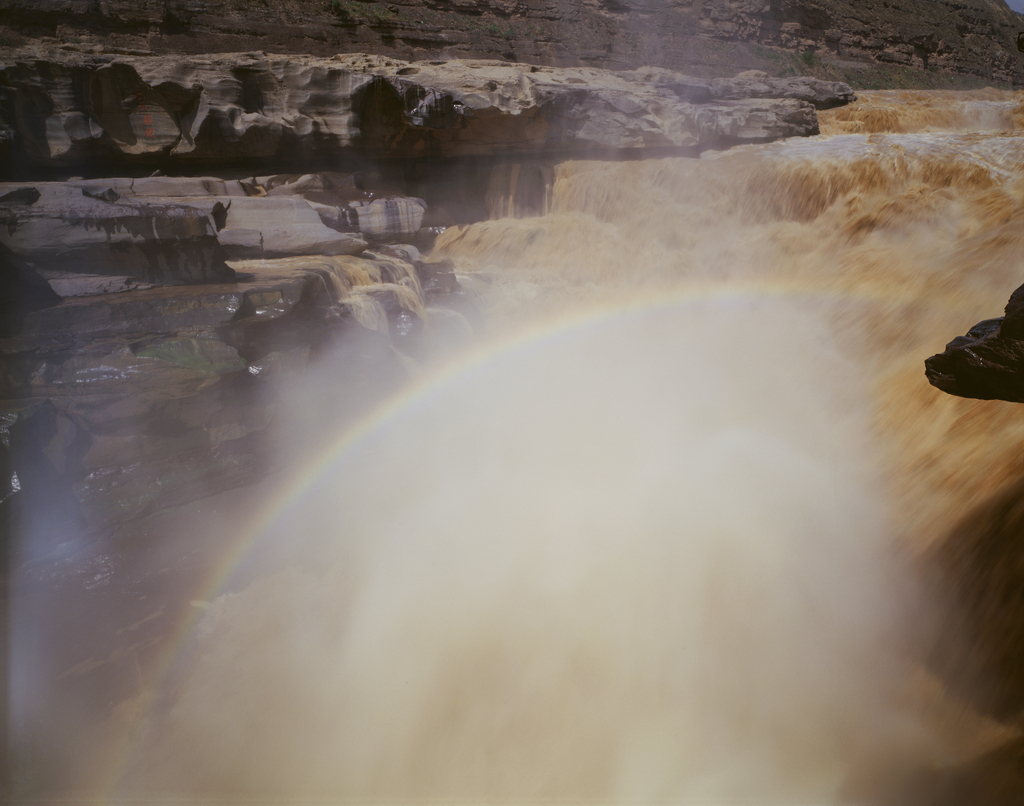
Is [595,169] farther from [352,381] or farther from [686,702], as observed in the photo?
[686,702]

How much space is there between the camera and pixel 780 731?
2.39 meters

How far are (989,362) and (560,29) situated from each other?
14431 millimetres

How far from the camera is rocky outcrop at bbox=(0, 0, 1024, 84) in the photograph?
33.9ft

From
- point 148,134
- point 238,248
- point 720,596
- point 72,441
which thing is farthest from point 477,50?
point 720,596

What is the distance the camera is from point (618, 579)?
10.6 ft

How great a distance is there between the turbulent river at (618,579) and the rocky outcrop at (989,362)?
0.19 m

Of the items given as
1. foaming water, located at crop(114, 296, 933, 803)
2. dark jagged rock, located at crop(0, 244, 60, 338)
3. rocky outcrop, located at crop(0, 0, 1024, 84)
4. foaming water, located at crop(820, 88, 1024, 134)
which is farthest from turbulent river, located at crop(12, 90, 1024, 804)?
rocky outcrop, located at crop(0, 0, 1024, 84)

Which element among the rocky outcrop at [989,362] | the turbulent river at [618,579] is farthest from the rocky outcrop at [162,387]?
the rocky outcrop at [989,362]

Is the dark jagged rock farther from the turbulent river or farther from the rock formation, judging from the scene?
the turbulent river

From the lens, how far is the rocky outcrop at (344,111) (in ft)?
23.1

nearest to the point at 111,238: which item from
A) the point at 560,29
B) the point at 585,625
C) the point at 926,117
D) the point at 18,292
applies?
the point at 18,292

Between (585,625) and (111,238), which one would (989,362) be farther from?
(111,238)

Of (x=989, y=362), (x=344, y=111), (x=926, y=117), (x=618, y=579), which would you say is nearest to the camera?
(x=989, y=362)

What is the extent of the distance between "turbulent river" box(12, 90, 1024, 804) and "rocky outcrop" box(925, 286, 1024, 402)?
19cm
